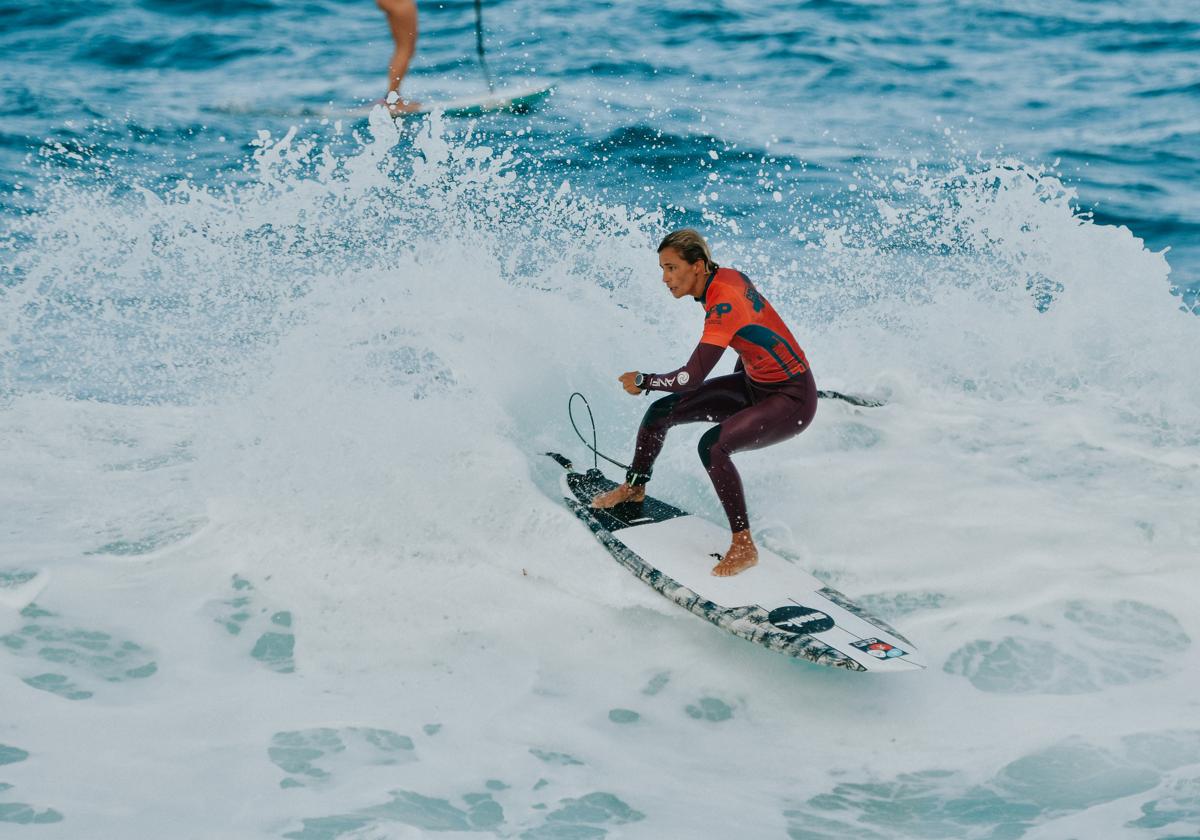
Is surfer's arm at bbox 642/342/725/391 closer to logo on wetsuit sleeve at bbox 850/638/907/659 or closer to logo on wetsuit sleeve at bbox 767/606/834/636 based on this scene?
logo on wetsuit sleeve at bbox 767/606/834/636

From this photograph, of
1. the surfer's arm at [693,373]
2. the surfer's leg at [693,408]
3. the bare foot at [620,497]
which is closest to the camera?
the surfer's arm at [693,373]

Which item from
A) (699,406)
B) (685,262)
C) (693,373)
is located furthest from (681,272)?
(699,406)

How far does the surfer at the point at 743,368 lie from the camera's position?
225 inches

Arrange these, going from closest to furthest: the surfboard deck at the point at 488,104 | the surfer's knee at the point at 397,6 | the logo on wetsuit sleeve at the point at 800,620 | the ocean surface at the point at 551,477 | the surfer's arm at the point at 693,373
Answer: the ocean surface at the point at 551,477, the logo on wetsuit sleeve at the point at 800,620, the surfer's arm at the point at 693,373, the surfer's knee at the point at 397,6, the surfboard deck at the point at 488,104

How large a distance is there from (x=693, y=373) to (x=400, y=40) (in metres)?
9.63

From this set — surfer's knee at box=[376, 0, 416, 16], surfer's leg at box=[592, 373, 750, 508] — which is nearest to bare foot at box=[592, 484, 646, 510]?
surfer's leg at box=[592, 373, 750, 508]

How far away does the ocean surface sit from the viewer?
4.79 m

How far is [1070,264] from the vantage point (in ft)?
32.0

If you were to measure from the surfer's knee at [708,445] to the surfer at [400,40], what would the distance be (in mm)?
9285

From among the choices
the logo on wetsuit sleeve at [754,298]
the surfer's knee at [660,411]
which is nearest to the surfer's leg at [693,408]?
the surfer's knee at [660,411]

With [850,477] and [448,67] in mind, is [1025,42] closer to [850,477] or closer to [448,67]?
[448,67]

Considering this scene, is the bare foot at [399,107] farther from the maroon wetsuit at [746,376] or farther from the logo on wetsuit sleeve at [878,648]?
the logo on wetsuit sleeve at [878,648]

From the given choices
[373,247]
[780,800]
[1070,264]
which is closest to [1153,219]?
[1070,264]

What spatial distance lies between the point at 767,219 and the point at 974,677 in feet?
24.8
